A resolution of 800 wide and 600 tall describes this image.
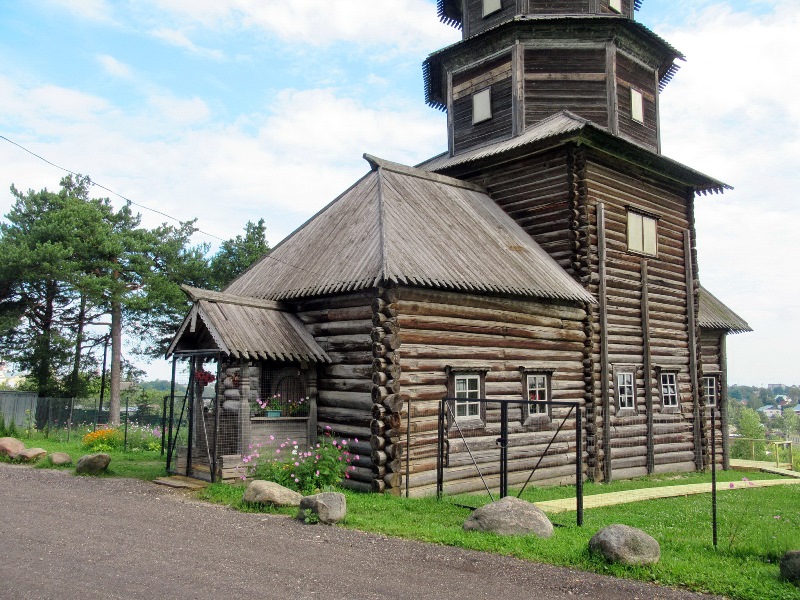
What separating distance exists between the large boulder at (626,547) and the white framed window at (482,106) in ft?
50.7

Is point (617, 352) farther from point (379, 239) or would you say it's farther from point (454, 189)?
point (379, 239)

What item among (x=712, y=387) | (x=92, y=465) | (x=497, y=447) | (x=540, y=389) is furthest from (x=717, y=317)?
(x=92, y=465)

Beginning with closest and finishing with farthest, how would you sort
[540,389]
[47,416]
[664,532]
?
[664,532]
[540,389]
[47,416]

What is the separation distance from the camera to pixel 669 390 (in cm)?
1973

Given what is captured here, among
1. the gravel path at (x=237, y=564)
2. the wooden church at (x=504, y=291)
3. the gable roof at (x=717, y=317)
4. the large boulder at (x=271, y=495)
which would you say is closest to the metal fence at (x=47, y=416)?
the wooden church at (x=504, y=291)

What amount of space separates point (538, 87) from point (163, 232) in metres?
23.8

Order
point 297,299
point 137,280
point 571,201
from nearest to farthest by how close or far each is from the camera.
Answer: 1. point 297,299
2. point 571,201
3. point 137,280

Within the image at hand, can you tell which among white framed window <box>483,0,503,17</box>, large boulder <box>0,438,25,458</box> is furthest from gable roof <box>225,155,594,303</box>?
large boulder <box>0,438,25,458</box>

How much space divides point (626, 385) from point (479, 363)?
594cm

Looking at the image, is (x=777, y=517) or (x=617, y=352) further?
(x=617, y=352)

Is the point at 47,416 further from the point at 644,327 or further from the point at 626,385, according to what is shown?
the point at 644,327

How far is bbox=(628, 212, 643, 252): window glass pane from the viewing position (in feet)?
62.4

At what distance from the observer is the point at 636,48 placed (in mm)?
20500

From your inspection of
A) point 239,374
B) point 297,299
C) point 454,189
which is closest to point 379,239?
point 297,299
